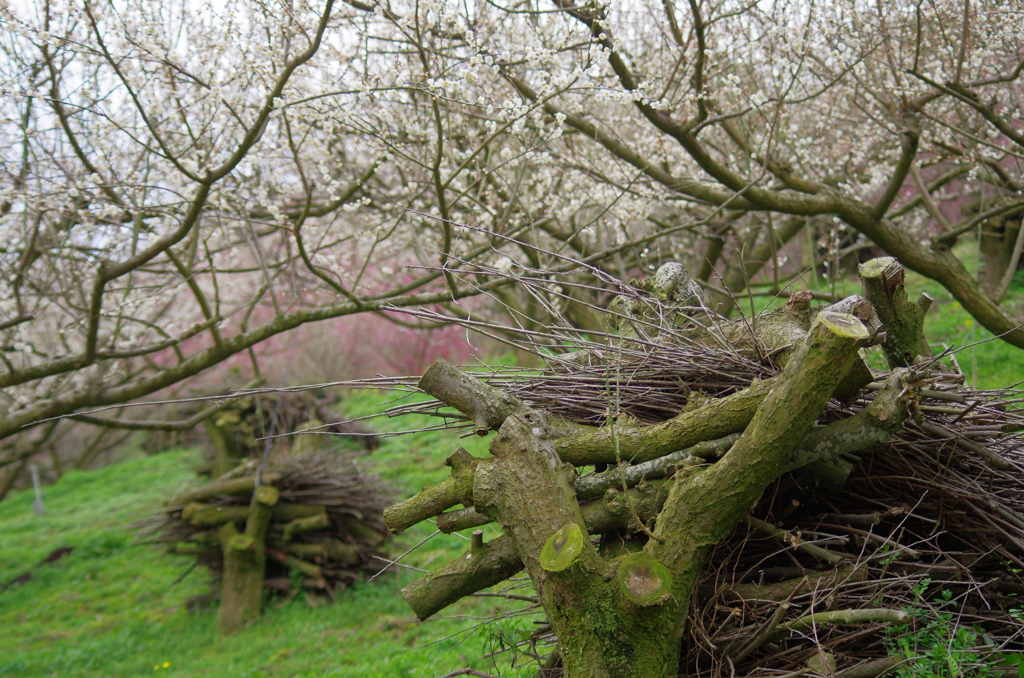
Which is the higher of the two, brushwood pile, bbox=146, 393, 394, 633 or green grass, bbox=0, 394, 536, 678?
brushwood pile, bbox=146, 393, 394, 633

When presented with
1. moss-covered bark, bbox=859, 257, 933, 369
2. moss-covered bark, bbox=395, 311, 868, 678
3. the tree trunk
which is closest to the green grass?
the tree trunk

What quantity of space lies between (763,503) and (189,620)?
755cm

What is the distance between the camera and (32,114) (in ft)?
19.2

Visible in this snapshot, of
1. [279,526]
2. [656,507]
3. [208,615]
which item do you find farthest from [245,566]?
[656,507]

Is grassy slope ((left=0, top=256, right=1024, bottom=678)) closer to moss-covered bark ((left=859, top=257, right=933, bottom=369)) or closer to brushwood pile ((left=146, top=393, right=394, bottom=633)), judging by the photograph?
brushwood pile ((left=146, top=393, right=394, bottom=633))

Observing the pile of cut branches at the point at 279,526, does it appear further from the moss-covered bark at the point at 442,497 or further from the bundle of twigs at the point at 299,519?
the moss-covered bark at the point at 442,497

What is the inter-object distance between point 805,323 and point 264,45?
3.69m

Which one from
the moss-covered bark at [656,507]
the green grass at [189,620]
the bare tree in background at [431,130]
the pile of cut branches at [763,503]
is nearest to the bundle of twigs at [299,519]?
the green grass at [189,620]

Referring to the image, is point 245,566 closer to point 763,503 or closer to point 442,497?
point 442,497

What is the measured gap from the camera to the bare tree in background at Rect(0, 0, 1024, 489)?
15.1ft

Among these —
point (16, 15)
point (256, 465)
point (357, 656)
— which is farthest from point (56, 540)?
point (16, 15)

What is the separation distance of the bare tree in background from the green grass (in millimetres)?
2343

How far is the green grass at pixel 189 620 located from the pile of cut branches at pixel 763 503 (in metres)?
1.31

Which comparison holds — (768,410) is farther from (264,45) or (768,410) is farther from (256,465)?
(256,465)
